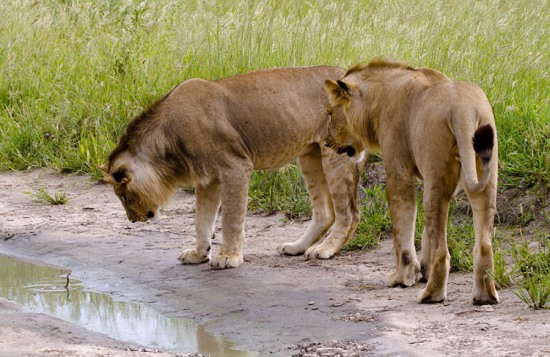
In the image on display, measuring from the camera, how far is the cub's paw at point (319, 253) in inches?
269

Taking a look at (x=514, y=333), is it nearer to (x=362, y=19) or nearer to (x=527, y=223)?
(x=527, y=223)

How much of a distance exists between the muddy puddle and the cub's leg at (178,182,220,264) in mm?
746

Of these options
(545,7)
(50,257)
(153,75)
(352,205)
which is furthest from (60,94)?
(545,7)

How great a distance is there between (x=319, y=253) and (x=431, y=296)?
156cm

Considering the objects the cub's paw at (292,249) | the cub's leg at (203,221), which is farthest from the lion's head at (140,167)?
the cub's paw at (292,249)

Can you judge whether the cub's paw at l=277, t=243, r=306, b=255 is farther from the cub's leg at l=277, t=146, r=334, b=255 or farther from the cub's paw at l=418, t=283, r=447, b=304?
the cub's paw at l=418, t=283, r=447, b=304

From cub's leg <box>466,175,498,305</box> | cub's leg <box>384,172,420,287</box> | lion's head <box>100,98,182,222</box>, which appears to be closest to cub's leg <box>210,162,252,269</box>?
lion's head <box>100,98,182,222</box>

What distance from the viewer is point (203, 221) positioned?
6824 millimetres

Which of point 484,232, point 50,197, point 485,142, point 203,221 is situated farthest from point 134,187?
point 485,142

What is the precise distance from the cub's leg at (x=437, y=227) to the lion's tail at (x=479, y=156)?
250mm

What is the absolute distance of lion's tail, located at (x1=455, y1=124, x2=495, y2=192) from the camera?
4.87m

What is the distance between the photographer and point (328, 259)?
6855mm

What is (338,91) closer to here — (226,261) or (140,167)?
(226,261)

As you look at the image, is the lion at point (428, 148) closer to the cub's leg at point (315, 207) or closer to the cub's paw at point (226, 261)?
the cub's leg at point (315, 207)
